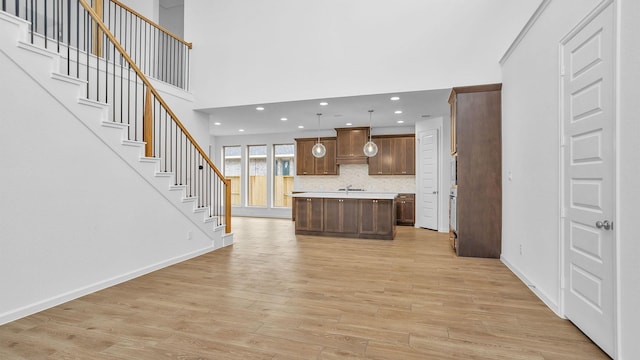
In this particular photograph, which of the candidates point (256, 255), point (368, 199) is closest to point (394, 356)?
point (256, 255)

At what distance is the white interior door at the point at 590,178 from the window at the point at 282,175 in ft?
27.1

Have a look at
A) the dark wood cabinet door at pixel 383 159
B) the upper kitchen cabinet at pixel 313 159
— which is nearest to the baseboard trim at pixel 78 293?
the upper kitchen cabinet at pixel 313 159

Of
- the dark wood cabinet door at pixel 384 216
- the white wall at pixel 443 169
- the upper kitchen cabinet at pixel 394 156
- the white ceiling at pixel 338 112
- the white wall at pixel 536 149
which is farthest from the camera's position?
the upper kitchen cabinet at pixel 394 156

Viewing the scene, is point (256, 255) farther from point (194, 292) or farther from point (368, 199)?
point (368, 199)

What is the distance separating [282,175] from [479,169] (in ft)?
22.3

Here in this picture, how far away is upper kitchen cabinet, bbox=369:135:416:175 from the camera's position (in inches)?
338

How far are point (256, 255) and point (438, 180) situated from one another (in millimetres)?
4865

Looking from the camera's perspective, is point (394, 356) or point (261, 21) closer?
point (394, 356)

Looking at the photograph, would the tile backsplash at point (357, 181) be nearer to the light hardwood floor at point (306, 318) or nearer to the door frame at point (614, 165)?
the light hardwood floor at point (306, 318)

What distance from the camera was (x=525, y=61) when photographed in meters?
3.66

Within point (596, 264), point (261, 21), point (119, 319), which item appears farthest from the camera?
point (261, 21)

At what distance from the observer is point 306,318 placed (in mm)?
2664

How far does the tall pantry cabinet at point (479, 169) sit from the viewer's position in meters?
4.65

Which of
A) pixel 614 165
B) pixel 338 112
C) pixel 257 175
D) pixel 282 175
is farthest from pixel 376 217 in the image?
pixel 257 175
